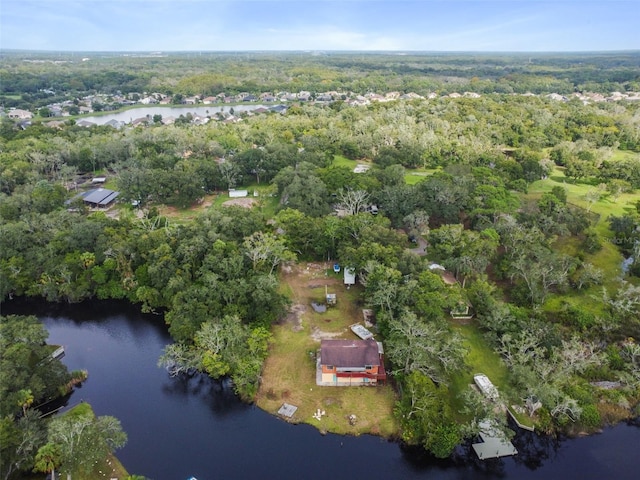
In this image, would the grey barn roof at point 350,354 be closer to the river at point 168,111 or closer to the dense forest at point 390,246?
the dense forest at point 390,246

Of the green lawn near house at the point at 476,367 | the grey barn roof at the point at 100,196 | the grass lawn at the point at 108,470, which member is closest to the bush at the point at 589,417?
the green lawn near house at the point at 476,367

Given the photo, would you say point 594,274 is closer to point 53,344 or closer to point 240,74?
point 53,344

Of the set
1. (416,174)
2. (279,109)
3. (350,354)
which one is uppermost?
(279,109)

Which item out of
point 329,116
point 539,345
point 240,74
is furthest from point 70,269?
point 240,74

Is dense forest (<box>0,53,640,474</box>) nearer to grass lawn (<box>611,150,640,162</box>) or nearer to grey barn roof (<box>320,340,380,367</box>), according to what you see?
grass lawn (<box>611,150,640,162</box>)

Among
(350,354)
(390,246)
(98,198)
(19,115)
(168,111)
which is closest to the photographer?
(350,354)

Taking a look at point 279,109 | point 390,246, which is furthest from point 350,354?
point 279,109

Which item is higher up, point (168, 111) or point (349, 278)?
point (168, 111)

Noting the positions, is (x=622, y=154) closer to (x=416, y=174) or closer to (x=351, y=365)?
(x=416, y=174)
